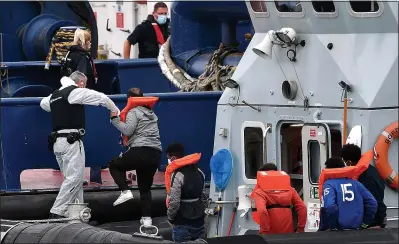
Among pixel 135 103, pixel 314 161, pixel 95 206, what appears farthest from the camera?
pixel 95 206

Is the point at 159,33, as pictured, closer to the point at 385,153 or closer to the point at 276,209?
the point at 276,209

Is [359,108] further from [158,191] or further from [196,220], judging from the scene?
[158,191]

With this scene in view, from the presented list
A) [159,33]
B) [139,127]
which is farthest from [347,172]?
[159,33]

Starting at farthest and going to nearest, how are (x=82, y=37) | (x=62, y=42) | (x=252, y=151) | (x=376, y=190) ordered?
(x=62, y=42) → (x=82, y=37) → (x=252, y=151) → (x=376, y=190)

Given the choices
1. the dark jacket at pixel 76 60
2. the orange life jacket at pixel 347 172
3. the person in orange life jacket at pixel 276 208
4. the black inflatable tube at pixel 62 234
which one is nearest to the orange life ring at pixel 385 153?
the orange life jacket at pixel 347 172

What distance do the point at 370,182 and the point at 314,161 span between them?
0.92 metres

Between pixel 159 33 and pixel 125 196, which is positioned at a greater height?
pixel 159 33

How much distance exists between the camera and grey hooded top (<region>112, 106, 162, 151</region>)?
11.6 m

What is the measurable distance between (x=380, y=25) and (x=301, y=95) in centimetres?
101

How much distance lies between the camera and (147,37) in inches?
663

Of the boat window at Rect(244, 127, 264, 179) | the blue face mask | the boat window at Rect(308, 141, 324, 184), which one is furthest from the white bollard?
the blue face mask

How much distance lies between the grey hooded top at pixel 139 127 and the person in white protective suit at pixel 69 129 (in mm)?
196

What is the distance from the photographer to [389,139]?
9.88m

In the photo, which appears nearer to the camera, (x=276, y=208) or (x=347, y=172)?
(x=347, y=172)
